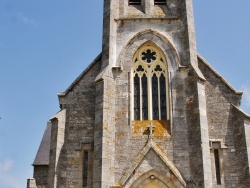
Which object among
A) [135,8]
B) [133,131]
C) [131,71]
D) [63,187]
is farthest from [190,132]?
[135,8]

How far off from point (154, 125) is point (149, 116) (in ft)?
1.90

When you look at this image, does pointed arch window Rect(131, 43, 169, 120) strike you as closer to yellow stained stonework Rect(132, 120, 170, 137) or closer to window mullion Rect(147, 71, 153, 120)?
window mullion Rect(147, 71, 153, 120)

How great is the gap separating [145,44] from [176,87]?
286 cm

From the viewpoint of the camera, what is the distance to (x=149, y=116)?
17969 millimetres

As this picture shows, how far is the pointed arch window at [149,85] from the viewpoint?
18.1m

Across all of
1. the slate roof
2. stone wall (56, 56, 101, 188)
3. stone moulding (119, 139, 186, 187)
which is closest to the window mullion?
stone moulding (119, 139, 186, 187)

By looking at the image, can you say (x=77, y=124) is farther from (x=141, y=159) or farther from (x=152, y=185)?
(x=152, y=185)

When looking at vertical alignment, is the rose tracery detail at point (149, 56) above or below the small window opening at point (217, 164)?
above

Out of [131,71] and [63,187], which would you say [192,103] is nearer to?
[131,71]

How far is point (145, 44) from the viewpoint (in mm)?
19250

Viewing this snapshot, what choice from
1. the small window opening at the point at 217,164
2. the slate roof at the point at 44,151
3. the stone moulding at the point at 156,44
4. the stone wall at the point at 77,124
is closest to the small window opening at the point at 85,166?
the stone wall at the point at 77,124

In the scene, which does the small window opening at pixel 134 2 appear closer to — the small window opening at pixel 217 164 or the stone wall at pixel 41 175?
the small window opening at pixel 217 164

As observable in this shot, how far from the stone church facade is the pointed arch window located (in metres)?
0.05

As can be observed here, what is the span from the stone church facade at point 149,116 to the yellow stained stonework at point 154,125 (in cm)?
5
